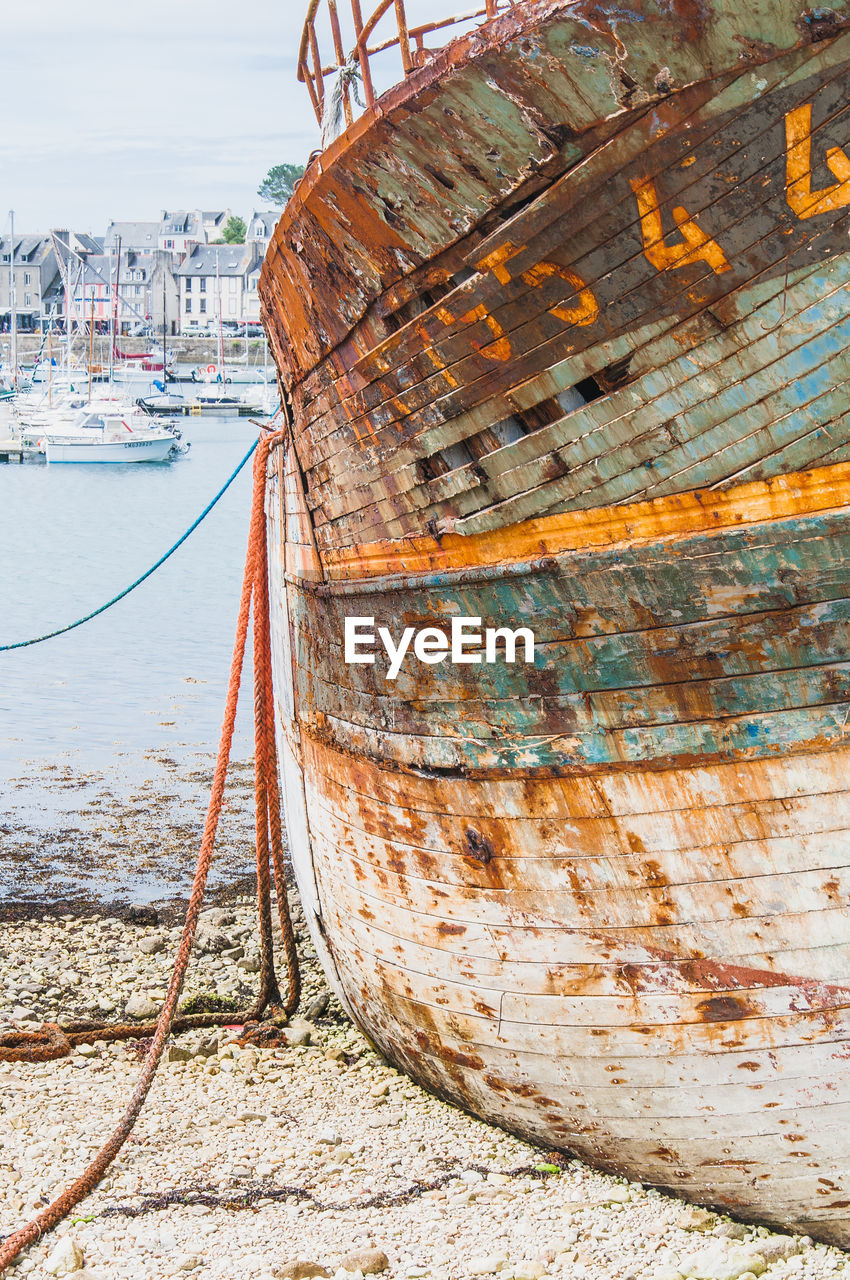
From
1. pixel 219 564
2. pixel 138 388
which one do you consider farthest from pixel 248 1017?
pixel 138 388

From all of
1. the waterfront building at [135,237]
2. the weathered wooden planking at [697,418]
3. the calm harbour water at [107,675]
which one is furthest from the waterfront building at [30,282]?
the weathered wooden planking at [697,418]

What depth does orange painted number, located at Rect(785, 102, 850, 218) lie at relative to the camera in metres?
3.06

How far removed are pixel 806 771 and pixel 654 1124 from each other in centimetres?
124

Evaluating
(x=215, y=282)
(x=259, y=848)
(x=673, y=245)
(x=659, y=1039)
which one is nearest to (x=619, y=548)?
(x=673, y=245)

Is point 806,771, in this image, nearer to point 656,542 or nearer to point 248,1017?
point 656,542

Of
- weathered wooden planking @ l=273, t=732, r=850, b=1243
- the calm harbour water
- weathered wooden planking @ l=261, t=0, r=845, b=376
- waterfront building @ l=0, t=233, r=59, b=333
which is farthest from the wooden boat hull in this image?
waterfront building @ l=0, t=233, r=59, b=333

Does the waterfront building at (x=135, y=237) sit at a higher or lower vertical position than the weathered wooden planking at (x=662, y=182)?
higher

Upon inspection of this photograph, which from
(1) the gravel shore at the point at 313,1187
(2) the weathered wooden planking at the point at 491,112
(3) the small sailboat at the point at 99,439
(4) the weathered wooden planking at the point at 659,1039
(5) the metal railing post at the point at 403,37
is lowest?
(1) the gravel shore at the point at 313,1187

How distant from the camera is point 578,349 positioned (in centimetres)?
347

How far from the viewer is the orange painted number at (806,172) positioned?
3.06 metres

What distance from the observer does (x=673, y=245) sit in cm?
323

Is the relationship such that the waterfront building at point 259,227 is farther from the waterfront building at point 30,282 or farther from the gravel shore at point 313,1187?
the gravel shore at point 313,1187

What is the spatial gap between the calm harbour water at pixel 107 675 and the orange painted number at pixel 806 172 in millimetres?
6271

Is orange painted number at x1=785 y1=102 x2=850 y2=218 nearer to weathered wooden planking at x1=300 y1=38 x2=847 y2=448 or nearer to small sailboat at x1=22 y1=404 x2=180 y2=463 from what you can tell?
weathered wooden planking at x1=300 y1=38 x2=847 y2=448
